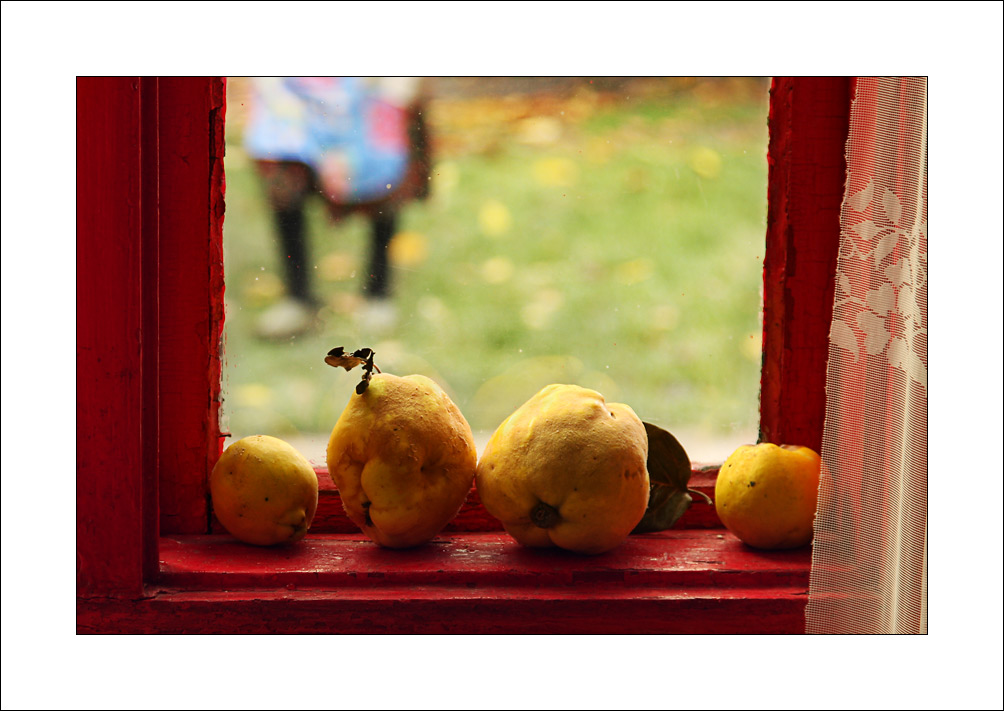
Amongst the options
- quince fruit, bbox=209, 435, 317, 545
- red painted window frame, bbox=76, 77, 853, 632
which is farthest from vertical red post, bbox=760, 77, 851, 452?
quince fruit, bbox=209, 435, 317, 545

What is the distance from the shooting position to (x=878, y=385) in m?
0.67

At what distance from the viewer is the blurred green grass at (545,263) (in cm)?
97

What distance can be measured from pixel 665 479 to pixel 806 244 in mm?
318

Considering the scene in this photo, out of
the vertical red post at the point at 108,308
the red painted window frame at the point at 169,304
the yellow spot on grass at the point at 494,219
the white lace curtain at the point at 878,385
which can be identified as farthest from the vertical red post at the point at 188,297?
the white lace curtain at the point at 878,385

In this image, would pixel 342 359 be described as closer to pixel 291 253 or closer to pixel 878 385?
pixel 291 253

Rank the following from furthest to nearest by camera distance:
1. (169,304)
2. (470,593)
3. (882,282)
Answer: (169,304)
(470,593)
(882,282)

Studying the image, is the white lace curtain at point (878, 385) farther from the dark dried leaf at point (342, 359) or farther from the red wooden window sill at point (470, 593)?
the dark dried leaf at point (342, 359)

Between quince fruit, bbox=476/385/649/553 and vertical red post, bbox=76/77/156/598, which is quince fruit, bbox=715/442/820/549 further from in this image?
vertical red post, bbox=76/77/156/598

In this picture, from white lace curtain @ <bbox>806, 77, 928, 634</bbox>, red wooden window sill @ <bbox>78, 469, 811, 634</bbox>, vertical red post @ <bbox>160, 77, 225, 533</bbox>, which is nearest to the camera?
white lace curtain @ <bbox>806, 77, 928, 634</bbox>

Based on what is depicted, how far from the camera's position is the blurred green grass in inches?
38.3

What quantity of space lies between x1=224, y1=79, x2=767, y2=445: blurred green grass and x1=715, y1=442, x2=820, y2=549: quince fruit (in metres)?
0.18

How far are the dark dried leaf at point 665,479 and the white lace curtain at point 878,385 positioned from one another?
24 centimetres

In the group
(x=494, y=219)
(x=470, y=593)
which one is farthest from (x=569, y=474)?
(x=494, y=219)

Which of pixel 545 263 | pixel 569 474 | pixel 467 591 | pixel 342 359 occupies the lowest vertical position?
pixel 467 591
